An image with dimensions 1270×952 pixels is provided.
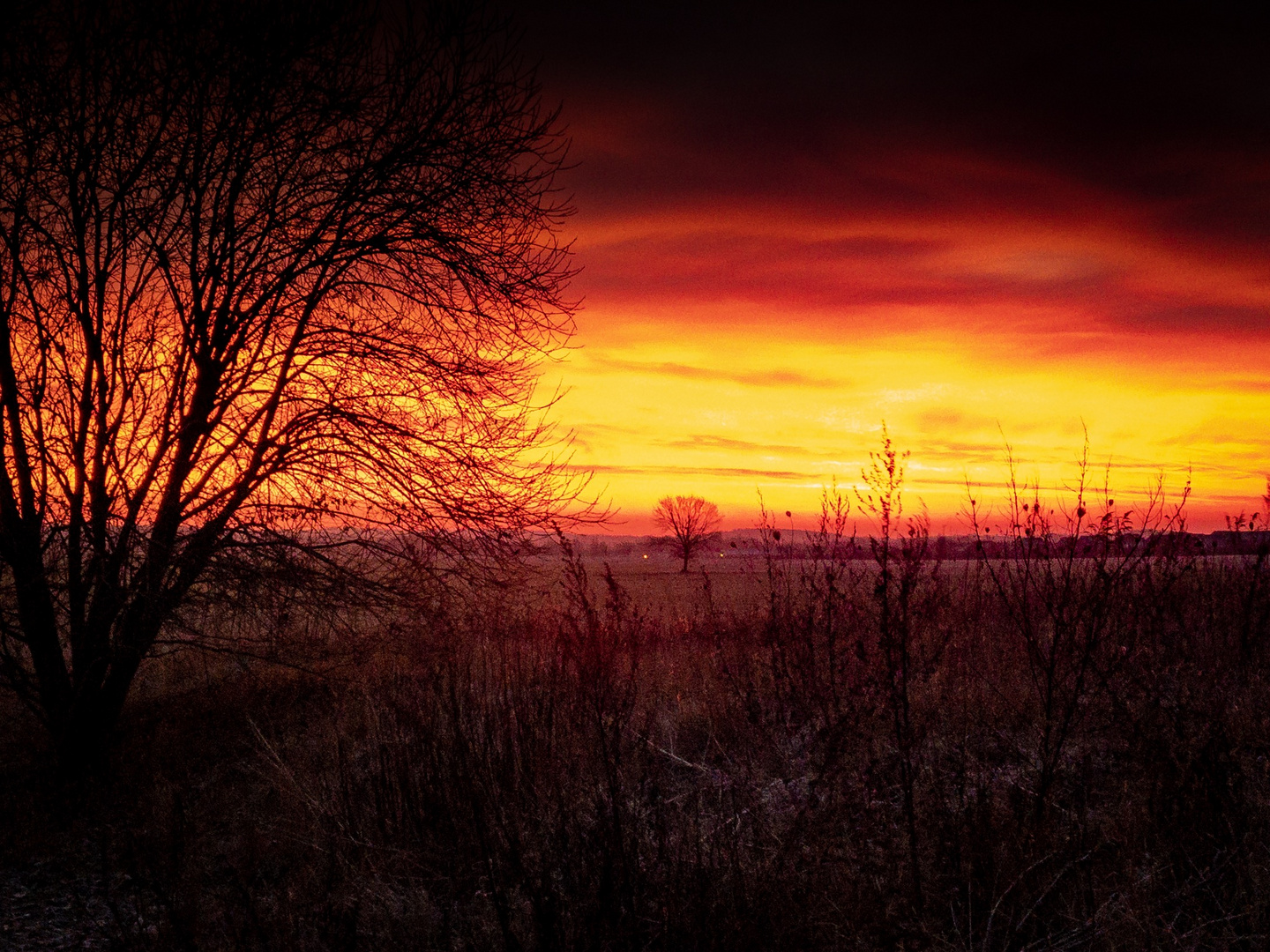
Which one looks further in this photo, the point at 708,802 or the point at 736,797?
the point at 708,802

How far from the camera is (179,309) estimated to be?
636cm

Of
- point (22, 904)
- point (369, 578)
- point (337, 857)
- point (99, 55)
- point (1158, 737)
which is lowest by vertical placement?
point (22, 904)

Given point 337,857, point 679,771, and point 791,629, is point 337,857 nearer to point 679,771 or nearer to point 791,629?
point 679,771

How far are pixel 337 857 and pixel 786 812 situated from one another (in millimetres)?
2375

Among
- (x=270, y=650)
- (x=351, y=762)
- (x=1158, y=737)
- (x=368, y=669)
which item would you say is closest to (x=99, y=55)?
(x=270, y=650)

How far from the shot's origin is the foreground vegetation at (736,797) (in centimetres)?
310

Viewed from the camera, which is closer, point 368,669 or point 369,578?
point 369,578

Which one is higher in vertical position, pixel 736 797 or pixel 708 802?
pixel 736 797

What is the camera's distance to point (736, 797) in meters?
3.54

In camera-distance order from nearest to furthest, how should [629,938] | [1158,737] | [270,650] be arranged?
[629,938]
[1158,737]
[270,650]

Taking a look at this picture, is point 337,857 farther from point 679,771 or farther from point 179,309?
point 179,309

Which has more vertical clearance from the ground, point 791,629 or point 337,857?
point 791,629

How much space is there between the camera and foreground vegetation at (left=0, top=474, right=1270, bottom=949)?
Answer: 3.10 metres

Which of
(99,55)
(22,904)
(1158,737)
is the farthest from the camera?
(99,55)
